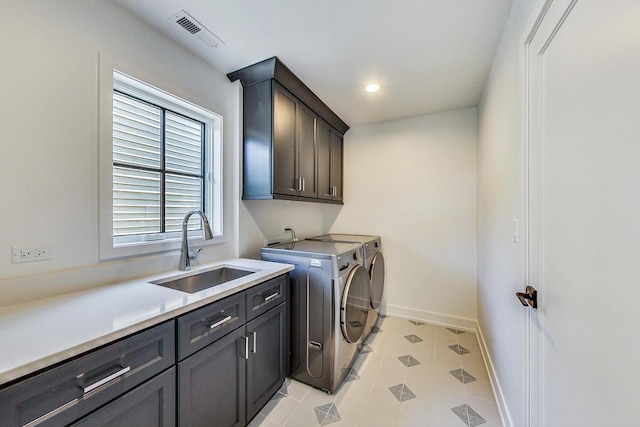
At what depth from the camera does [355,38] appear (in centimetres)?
158

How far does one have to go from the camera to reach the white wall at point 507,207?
Result: 3.85 feet

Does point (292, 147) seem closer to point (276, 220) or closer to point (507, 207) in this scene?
point (276, 220)

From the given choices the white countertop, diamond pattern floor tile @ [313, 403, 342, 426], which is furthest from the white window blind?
diamond pattern floor tile @ [313, 403, 342, 426]

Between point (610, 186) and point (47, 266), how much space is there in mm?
2071

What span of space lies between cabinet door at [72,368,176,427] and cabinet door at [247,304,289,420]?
1.44 feet

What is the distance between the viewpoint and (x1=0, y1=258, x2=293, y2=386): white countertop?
0.70m

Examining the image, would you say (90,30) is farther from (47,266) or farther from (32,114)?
(47,266)

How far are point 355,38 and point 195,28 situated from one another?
100 cm

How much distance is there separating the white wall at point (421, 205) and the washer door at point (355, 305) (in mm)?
932

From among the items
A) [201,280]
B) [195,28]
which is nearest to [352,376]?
[201,280]

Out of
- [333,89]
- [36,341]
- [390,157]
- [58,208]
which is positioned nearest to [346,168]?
[390,157]

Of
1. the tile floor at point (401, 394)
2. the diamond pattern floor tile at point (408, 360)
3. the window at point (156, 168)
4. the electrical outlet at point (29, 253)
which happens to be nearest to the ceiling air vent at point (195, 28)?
the window at point (156, 168)

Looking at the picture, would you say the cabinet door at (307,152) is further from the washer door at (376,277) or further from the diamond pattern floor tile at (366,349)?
the diamond pattern floor tile at (366,349)

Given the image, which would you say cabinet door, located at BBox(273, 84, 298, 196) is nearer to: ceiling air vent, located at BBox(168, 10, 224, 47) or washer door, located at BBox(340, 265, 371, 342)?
ceiling air vent, located at BBox(168, 10, 224, 47)
